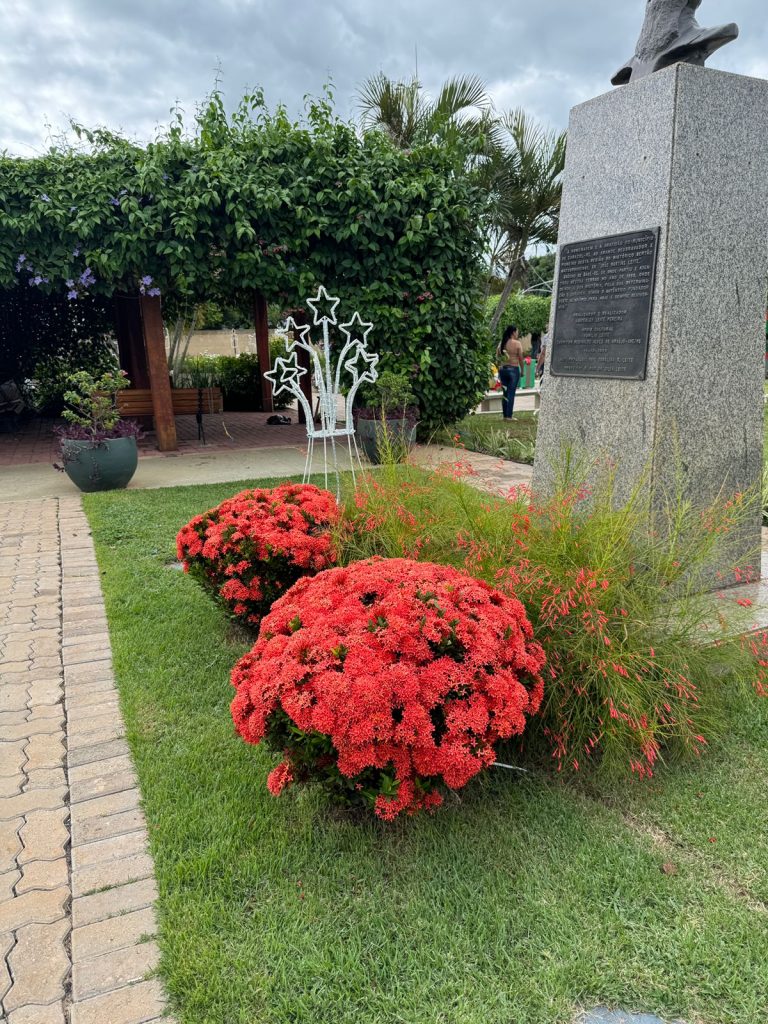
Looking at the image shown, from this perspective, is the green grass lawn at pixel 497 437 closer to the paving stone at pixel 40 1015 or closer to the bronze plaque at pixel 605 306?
the bronze plaque at pixel 605 306

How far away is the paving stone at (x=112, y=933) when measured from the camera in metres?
1.67

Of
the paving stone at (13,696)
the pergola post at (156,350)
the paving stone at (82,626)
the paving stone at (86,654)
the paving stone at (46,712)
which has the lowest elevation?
the paving stone at (46,712)

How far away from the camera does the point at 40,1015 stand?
1520mm

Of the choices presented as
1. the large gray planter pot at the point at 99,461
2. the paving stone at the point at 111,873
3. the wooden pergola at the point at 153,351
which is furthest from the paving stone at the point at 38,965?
the large gray planter pot at the point at 99,461

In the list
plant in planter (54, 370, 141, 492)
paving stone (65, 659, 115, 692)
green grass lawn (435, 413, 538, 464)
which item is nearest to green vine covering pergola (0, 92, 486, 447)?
green grass lawn (435, 413, 538, 464)

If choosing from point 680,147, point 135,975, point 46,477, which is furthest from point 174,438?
point 135,975

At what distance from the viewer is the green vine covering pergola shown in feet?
23.8

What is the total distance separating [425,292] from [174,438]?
157 inches

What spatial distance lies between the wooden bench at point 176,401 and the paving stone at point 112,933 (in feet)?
25.5

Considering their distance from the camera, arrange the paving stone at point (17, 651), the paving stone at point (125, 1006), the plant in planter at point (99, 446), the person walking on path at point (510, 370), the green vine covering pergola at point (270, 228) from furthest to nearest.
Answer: the person walking on path at point (510, 370), the green vine covering pergola at point (270, 228), the plant in planter at point (99, 446), the paving stone at point (17, 651), the paving stone at point (125, 1006)

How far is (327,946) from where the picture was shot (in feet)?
5.48

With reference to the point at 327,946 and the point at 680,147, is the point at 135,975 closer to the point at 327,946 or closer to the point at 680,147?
the point at 327,946

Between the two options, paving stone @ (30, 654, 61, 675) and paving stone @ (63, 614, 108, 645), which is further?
paving stone @ (63, 614, 108, 645)

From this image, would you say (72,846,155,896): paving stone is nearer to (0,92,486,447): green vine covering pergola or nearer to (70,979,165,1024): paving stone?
(70,979,165,1024): paving stone
